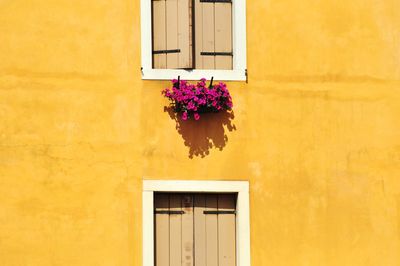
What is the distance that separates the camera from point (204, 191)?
10.8 meters

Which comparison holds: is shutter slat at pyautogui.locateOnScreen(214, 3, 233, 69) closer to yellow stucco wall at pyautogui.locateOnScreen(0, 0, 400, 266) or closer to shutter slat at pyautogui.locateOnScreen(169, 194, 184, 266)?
yellow stucco wall at pyautogui.locateOnScreen(0, 0, 400, 266)

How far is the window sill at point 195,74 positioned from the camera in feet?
35.9

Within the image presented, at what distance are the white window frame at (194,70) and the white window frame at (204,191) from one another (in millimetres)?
1164

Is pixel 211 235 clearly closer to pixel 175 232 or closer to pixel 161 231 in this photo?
pixel 175 232

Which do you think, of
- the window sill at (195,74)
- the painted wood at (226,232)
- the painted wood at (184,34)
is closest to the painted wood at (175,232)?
the painted wood at (226,232)

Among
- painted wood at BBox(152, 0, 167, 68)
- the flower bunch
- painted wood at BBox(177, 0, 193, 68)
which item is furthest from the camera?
painted wood at BBox(152, 0, 167, 68)

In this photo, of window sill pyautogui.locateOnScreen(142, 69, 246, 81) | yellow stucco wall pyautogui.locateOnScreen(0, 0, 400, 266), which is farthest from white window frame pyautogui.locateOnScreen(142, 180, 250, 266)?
window sill pyautogui.locateOnScreen(142, 69, 246, 81)

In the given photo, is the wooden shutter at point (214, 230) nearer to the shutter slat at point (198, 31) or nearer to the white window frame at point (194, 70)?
the white window frame at point (194, 70)

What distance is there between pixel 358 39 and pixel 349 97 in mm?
675

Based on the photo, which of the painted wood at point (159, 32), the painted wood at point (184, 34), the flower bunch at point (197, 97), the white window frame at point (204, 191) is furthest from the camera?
the painted wood at point (159, 32)

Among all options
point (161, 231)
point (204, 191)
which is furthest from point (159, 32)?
point (161, 231)

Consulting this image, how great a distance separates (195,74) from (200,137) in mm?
702

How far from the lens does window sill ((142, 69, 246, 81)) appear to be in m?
10.9

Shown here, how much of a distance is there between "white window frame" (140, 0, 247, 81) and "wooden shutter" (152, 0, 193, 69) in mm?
143
